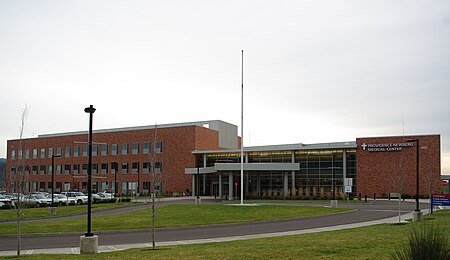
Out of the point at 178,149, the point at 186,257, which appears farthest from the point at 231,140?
the point at 186,257

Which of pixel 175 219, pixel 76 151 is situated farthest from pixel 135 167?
pixel 175 219

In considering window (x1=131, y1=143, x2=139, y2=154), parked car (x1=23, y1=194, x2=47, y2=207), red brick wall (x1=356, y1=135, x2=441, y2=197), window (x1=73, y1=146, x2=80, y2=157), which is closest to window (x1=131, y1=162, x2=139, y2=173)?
window (x1=131, y1=143, x2=139, y2=154)

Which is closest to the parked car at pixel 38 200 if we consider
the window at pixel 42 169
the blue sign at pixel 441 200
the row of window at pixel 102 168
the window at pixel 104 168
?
the row of window at pixel 102 168

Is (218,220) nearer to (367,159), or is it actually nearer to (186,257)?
(186,257)

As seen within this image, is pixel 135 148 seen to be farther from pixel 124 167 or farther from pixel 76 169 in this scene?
pixel 76 169

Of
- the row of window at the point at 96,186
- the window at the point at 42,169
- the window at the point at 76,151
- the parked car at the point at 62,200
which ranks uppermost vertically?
the window at the point at 76,151

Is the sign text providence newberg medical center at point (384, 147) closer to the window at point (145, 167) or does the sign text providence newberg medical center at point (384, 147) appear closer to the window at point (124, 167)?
the window at point (145, 167)

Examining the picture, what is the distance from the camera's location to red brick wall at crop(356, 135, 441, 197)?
201 feet

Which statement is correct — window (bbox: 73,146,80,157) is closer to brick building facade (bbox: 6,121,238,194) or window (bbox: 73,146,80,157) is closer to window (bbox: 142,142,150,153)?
brick building facade (bbox: 6,121,238,194)

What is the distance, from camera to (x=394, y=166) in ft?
206

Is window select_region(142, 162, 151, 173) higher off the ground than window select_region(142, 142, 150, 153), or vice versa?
window select_region(142, 142, 150, 153)

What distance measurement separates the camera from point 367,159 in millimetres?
64938

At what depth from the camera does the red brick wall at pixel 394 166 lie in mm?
61219

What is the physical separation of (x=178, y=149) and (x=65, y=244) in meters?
58.2
